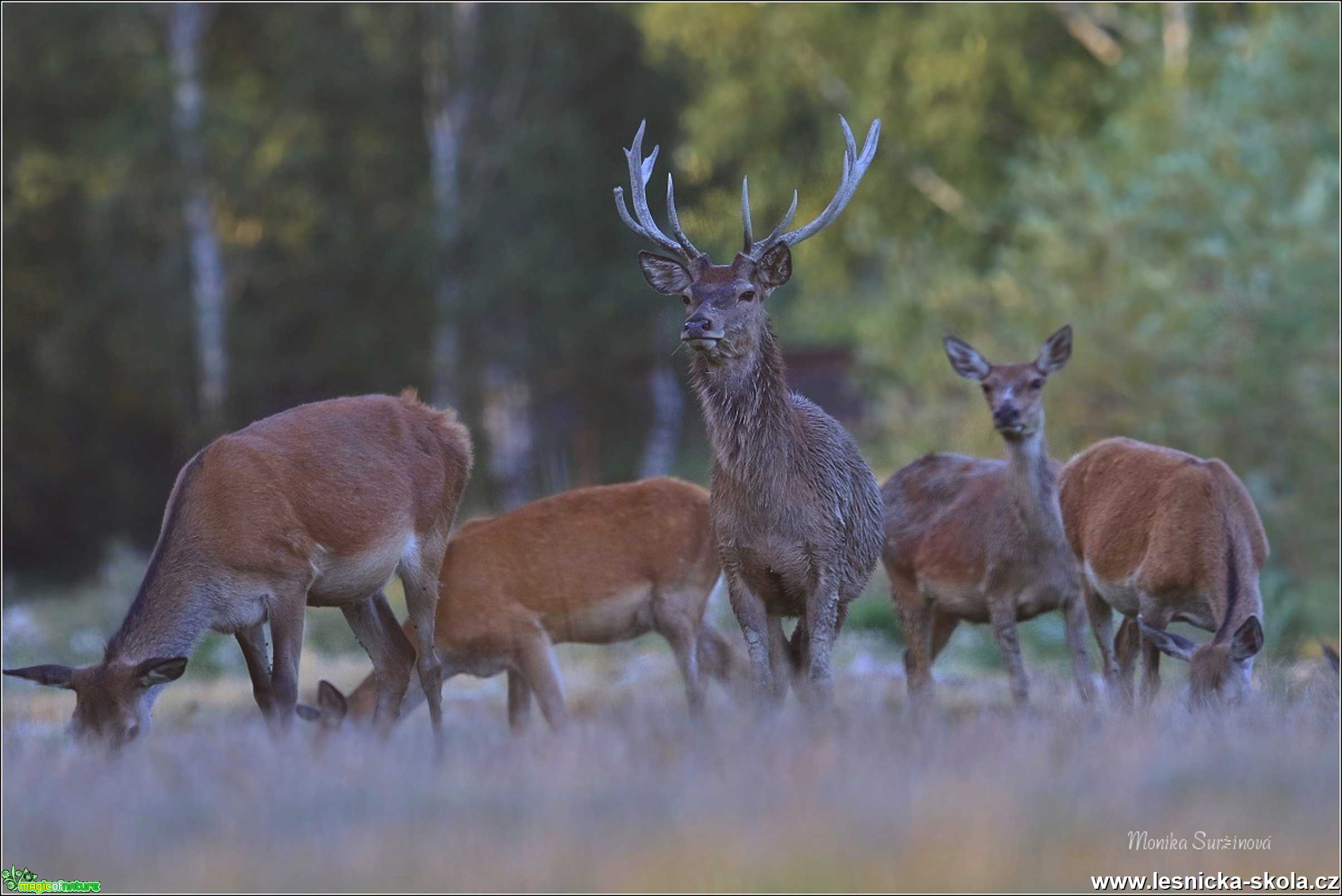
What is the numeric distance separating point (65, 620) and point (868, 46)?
16276 millimetres

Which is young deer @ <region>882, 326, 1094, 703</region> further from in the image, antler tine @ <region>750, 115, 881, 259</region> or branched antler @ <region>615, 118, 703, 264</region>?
branched antler @ <region>615, 118, 703, 264</region>

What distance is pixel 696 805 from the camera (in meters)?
5.39

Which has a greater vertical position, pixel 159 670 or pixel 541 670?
pixel 159 670

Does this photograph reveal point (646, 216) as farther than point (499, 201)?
No

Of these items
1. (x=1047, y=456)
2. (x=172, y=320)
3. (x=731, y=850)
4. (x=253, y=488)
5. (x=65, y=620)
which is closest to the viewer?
(x=731, y=850)

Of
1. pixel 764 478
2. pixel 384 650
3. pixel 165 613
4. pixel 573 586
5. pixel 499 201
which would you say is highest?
pixel 499 201

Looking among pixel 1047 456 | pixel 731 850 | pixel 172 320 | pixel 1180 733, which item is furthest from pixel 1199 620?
pixel 172 320

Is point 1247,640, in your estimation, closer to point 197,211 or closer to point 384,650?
point 384,650

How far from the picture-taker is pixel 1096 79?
2834 cm

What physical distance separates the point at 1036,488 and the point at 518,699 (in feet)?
9.74

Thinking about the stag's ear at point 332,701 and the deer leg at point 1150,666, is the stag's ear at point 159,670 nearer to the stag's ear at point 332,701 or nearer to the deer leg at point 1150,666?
the stag's ear at point 332,701

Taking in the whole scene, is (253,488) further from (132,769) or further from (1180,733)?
(1180,733)

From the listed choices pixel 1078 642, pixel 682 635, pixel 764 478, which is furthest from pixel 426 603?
pixel 1078 642

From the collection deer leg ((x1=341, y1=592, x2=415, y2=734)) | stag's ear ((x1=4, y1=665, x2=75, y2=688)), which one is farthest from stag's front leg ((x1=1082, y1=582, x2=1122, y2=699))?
stag's ear ((x1=4, y1=665, x2=75, y2=688))
